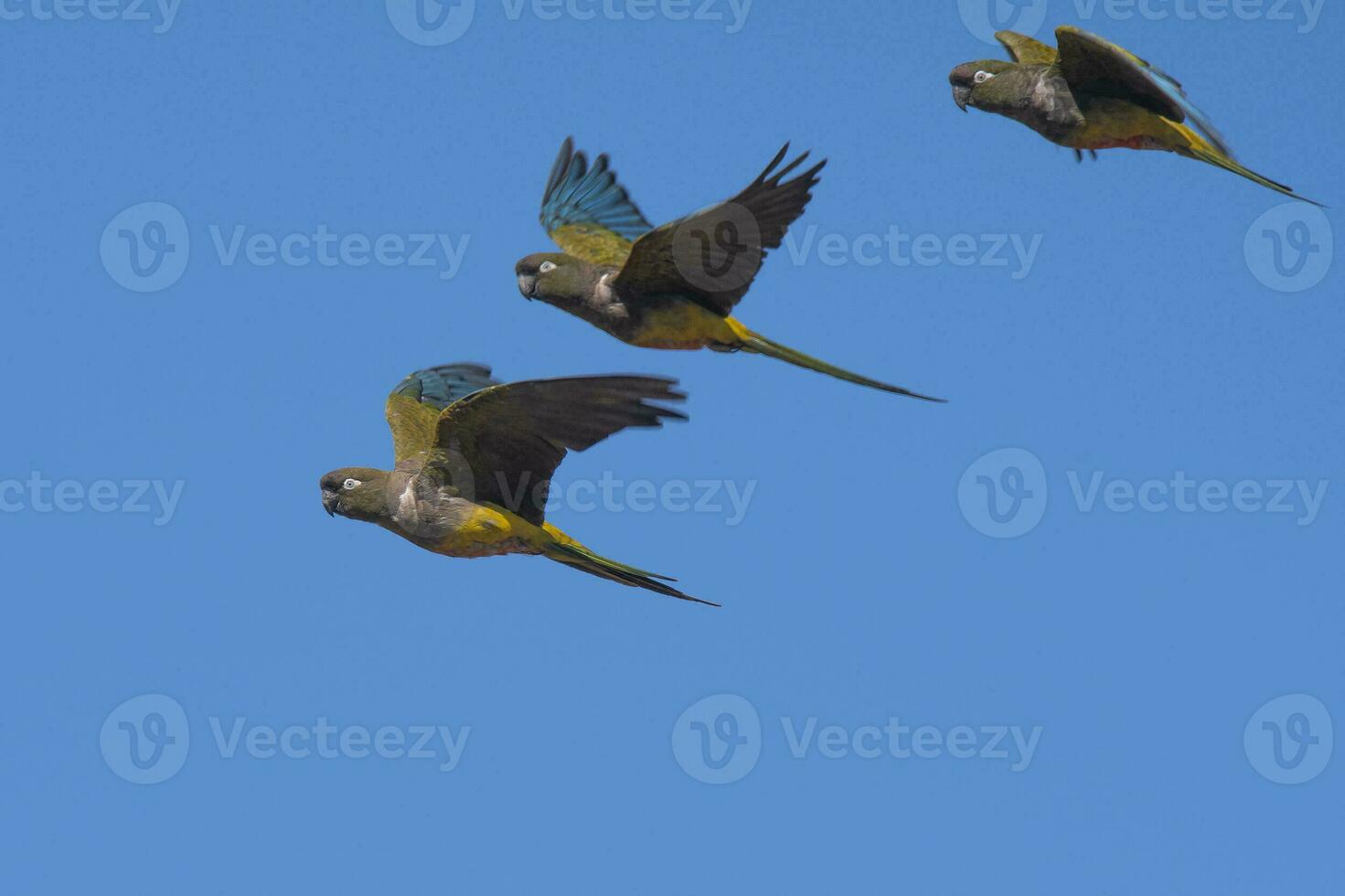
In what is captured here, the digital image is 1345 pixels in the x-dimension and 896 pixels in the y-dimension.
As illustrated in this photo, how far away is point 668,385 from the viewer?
15.0 m

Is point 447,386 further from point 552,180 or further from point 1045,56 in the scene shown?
point 1045,56

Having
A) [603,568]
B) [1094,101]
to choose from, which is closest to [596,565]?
[603,568]

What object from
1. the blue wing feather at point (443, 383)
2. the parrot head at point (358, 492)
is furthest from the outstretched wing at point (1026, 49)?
the parrot head at point (358, 492)

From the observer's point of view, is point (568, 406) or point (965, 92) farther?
point (965, 92)

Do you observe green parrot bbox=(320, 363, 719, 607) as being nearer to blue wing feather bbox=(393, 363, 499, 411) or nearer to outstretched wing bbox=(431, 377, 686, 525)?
outstretched wing bbox=(431, 377, 686, 525)

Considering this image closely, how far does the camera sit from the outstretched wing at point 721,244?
16547 mm

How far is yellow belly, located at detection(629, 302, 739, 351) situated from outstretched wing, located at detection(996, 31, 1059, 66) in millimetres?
3769

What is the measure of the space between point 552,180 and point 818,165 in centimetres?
481

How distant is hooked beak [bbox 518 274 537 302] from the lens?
1808 centimetres

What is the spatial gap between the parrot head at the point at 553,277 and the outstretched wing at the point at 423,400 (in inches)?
43.7

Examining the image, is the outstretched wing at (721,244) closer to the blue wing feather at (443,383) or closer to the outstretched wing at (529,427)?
the outstretched wing at (529,427)

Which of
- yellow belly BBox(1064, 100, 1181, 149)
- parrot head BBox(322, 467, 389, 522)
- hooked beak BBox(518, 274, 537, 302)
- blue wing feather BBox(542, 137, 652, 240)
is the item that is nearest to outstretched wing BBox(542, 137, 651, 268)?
blue wing feather BBox(542, 137, 652, 240)

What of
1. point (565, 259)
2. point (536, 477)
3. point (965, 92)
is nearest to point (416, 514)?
point (536, 477)

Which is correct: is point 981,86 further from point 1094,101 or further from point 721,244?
point 721,244
